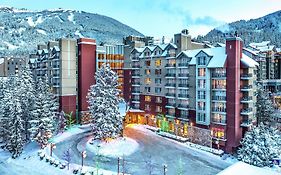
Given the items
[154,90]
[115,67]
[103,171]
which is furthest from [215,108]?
[115,67]

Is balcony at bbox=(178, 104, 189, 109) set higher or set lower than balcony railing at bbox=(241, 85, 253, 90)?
lower

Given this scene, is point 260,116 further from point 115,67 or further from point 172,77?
point 115,67

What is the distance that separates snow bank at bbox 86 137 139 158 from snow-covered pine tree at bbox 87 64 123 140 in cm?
131

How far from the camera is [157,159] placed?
47781mm

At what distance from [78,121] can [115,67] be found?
21.0m

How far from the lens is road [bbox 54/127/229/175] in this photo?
43500 mm

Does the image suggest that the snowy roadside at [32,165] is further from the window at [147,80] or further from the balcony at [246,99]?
the balcony at [246,99]

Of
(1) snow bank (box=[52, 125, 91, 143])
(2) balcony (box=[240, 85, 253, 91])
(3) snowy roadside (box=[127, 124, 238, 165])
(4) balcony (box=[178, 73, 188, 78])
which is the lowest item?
(3) snowy roadside (box=[127, 124, 238, 165])

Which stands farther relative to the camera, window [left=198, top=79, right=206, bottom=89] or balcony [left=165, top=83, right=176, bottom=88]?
balcony [left=165, top=83, right=176, bottom=88]

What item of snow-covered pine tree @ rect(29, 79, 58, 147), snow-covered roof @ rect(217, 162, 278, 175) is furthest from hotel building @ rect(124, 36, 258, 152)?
snow-covered pine tree @ rect(29, 79, 58, 147)

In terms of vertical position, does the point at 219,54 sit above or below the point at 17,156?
above

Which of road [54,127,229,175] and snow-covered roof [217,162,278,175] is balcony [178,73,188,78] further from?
snow-covered roof [217,162,278,175]

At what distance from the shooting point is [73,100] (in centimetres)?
7269

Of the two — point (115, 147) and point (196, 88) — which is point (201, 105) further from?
point (115, 147)
